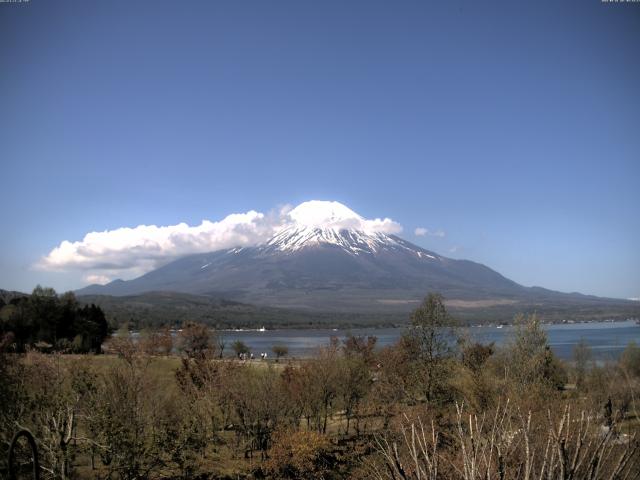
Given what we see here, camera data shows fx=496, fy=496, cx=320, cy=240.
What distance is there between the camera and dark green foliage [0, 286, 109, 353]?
211ft

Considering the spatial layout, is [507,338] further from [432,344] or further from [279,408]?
[279,408]

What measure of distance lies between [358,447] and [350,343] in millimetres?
36575

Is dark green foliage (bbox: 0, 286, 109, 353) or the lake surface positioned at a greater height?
dark green foliage (bbox: 0, 286, 109, 353)

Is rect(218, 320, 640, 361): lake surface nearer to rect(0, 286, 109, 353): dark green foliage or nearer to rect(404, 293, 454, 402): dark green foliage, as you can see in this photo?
rect(404, 293, 454, 402): dark green foliage

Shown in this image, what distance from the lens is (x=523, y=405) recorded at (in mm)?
21453

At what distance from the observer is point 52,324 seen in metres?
66.9

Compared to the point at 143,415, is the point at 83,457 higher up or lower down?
lower down

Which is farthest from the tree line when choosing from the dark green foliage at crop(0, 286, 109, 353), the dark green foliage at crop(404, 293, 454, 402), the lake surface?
the dark green foliage at crop(0, 286, 109, 353)

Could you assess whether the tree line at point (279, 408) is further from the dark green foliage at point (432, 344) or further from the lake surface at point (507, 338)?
the lake surface at point (507, 338)

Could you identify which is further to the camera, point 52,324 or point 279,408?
point 52,324

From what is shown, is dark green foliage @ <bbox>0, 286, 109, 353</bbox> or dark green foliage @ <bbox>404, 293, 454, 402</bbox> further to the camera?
dark green foliage @ <bbox>0, 286, 109, 353</bbox>

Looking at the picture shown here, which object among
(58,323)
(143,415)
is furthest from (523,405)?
(58,323)

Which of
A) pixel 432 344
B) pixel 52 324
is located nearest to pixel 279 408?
pixel 432 344

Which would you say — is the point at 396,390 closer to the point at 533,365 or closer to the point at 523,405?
the point at 533,365
